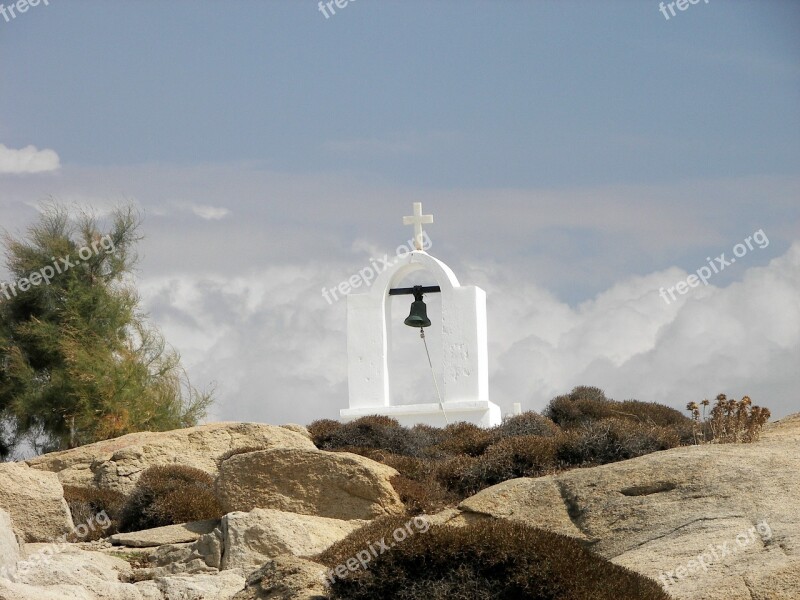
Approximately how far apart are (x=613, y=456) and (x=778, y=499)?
3.74 m

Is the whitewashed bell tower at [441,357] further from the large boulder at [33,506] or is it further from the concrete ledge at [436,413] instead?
the large boulder at [33,506]

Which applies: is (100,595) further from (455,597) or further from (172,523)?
(172,523)

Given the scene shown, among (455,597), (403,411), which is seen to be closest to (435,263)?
(403,411)

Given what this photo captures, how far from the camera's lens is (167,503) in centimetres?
1194

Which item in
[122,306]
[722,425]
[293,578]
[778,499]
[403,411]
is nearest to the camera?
[293,578]

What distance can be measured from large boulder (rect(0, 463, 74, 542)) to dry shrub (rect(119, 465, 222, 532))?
848 millimetres

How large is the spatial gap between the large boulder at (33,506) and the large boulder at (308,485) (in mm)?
1814

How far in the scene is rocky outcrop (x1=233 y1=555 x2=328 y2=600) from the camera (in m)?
6.85

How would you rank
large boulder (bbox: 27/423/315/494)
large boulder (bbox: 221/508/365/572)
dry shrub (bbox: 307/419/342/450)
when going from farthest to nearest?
dry shrub (bbox: 307/419/342/450) < large boulder (bbox: 27/423/315/494) < large boulder (bbox: 221/508/365/572)

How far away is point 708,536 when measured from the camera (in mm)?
7867

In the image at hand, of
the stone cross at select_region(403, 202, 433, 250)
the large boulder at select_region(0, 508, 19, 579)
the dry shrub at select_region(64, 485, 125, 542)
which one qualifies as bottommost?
the large boulder at select_region(0, 508, 19, 579)

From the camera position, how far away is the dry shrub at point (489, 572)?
636 cm

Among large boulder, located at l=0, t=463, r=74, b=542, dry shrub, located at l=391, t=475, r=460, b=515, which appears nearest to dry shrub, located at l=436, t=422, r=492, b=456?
dry shrub, located at l=391, t=475, r=460, b=515

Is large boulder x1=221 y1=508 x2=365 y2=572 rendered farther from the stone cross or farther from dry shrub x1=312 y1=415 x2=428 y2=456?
the stone cross
